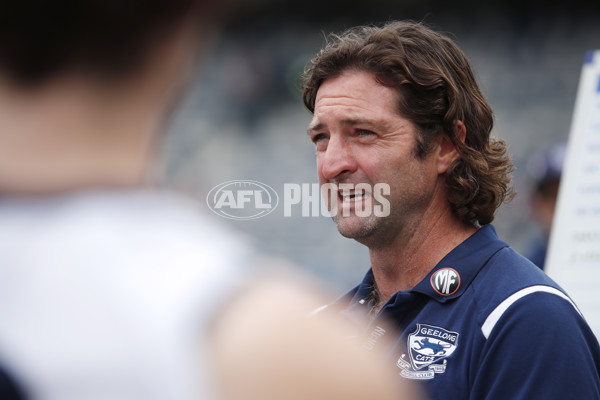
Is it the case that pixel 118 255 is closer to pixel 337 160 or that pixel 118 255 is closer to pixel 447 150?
pixel 337 160

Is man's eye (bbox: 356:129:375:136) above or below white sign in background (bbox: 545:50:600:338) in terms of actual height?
above

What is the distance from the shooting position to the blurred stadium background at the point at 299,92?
10.7 metres

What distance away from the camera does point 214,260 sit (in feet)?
2.40

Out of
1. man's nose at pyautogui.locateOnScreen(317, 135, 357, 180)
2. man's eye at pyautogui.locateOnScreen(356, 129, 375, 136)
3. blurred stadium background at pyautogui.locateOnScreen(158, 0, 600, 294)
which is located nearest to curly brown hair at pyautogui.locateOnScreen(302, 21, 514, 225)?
man's eye at pyautogui.locateOnScreen(356, 129, 375, 136)

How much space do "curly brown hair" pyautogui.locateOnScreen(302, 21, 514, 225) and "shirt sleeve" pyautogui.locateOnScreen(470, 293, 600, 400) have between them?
2.26ft

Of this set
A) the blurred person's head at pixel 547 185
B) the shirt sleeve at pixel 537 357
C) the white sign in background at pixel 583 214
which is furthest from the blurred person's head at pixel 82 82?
the blurred person's head at pixel 547 185

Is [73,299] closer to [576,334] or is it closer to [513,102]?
[576,334]

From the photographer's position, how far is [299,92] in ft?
37.5

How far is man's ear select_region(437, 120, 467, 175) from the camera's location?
272cm

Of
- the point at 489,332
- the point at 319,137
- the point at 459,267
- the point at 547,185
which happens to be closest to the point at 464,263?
the point at 459,267

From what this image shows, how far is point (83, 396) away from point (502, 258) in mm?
1787

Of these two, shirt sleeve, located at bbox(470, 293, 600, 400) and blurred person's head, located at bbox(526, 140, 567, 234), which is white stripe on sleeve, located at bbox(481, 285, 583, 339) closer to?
shirt sleeve, located at bbox(470, 293, 600, 400)

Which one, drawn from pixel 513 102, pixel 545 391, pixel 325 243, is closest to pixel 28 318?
pixel 545 391

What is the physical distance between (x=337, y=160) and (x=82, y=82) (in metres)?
2.00
